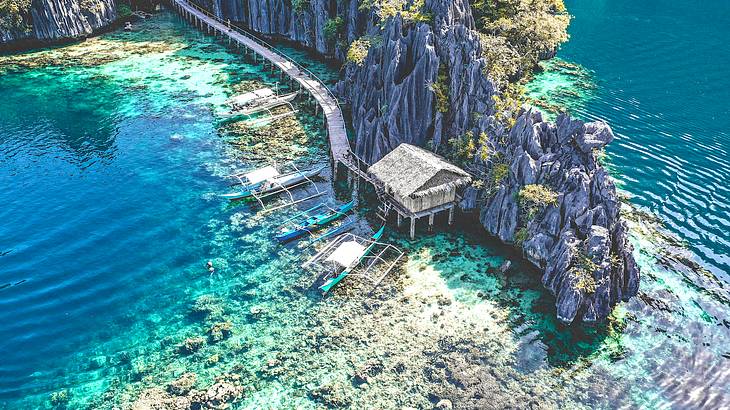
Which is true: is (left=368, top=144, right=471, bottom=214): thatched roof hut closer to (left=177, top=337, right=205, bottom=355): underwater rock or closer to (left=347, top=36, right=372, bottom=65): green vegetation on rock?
(left=347, top=36, right=372, bottom=65): green vegetation on rock

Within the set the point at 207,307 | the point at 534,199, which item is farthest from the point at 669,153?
the point at 207,307

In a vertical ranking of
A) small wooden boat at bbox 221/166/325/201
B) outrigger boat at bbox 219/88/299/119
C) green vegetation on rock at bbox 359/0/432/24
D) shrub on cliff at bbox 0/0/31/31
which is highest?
green vegetation on rock at bbox 359/0/432/24

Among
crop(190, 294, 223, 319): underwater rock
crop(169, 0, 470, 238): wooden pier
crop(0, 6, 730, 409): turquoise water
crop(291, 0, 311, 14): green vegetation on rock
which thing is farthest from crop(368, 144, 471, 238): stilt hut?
crop(291, 0, 311, 14): green vegetation on rock

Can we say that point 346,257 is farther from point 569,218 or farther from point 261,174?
point 569,218

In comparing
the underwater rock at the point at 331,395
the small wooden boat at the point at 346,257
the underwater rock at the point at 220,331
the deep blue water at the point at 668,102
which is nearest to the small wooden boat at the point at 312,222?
the small wooden boat at the point at 346,257

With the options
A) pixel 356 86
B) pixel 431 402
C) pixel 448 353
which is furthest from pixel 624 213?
pixel 356 86

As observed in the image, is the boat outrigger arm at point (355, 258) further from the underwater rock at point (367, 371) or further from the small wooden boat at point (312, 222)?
the underwater rock at point (367, 371)
